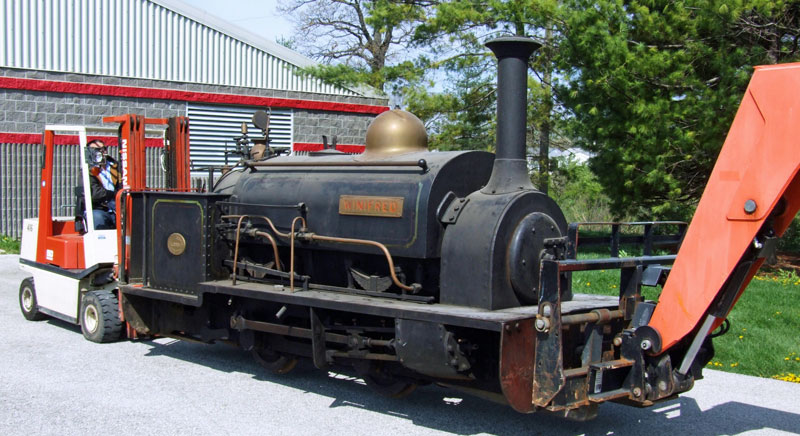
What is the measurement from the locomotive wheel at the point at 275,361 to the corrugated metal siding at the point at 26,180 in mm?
10511

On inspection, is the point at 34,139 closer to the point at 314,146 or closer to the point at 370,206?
the point at 314,146

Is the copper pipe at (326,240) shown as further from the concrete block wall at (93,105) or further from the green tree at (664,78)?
the concrete block wall at (93,105)

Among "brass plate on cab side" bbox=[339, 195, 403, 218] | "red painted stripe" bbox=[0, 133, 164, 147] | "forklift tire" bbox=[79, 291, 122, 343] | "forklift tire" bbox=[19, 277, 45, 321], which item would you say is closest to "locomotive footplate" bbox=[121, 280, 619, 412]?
"brass plate on cab side" bbox=[339, 195, 403, 218]

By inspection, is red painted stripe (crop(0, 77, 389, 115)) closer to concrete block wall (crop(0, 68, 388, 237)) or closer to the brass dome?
concrete block wall (crop(0, 68, 388, 237))

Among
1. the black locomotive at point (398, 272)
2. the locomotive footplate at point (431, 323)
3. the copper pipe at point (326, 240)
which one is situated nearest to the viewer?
the locomotive footplate at point (431, 323)

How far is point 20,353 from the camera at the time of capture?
27.0 feet

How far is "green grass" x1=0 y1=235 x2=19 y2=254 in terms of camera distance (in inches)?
655

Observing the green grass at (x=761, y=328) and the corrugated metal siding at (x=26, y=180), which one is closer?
the green grass at (x=761, y=328)

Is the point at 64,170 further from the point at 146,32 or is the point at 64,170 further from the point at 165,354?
the point at 165,354

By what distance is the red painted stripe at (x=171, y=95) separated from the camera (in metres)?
16.7

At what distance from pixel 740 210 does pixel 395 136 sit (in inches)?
126

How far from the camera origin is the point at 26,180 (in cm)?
1691

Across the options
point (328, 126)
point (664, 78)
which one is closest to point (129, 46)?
point (328, 126)

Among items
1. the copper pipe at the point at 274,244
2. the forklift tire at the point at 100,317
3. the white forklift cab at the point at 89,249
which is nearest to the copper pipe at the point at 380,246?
the copper pipe at the point at 274,244
